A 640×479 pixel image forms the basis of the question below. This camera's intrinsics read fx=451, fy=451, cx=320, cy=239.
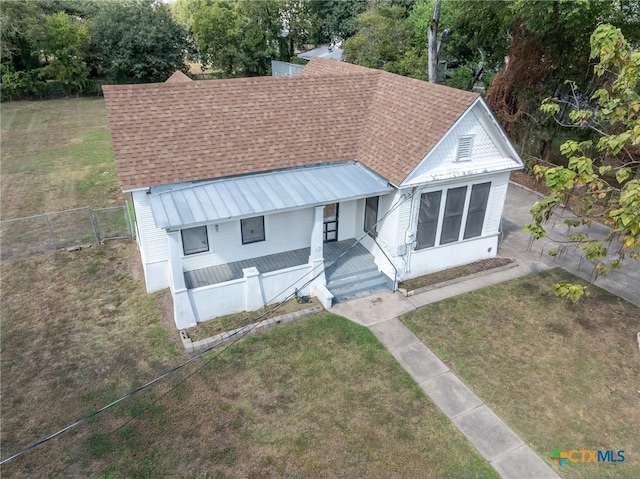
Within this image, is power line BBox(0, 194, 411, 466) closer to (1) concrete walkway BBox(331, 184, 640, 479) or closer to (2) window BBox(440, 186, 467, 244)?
(1) concrete walkway BBox(331, 184, 640, 479)

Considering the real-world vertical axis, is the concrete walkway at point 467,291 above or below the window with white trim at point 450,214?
below

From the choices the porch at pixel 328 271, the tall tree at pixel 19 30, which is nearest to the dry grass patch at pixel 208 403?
the porch at pixel 328 271

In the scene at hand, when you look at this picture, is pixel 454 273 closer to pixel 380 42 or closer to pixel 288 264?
pixel 288 264

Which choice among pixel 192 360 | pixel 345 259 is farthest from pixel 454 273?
pixel 192 360

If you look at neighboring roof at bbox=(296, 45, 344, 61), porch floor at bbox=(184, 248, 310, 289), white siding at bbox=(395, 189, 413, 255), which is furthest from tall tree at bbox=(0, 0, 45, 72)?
white siding at bbox=(395, 189, 413, 255)

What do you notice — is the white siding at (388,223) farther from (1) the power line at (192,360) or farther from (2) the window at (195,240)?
(2) the window at (195,240)

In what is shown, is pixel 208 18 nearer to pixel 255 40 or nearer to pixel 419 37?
pixel 255 40
